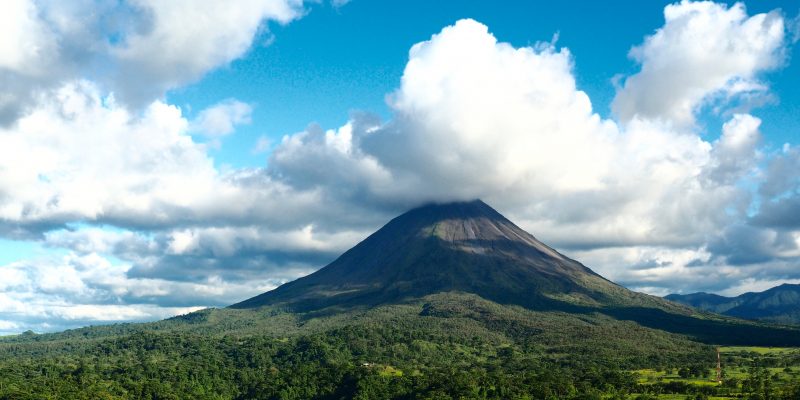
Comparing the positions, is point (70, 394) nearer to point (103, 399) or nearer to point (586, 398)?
point (103, 399)

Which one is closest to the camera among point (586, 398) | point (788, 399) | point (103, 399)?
point (788, 399)

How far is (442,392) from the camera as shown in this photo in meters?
198

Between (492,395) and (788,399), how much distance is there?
70889 millimetres

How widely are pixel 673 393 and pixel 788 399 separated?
30728mm

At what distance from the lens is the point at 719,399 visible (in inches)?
6855

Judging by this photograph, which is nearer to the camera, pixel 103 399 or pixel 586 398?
pixel 586 398

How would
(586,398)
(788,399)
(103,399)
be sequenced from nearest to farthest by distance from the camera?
(788,399)
(586,398)
(103,399)

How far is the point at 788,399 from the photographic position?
16425 cm

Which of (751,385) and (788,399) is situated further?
(751,385)

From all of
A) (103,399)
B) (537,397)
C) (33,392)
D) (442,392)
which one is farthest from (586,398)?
(33,392)

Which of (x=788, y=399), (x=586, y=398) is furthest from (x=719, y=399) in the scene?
(x=586, y=398)

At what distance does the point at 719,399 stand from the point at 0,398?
584ft

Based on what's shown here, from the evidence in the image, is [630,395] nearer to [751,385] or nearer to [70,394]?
[751,385]

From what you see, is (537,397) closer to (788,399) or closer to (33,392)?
(788,399)
